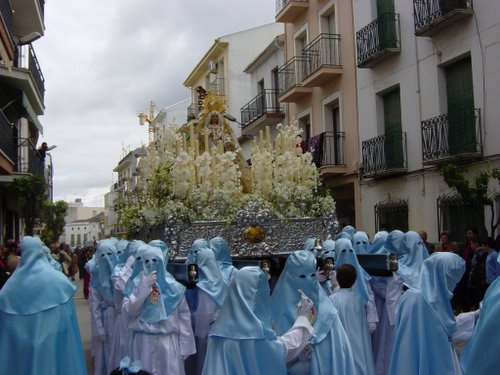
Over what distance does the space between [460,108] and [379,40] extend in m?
3.03

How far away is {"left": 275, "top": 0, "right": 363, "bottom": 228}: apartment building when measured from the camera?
16.7 meters

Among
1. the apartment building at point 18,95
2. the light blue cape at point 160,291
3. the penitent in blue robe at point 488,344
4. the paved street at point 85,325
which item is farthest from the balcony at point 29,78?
the penitent in blue robe at point 488,344

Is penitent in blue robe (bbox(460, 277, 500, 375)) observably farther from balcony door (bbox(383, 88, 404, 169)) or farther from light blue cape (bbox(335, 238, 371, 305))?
balcony door (bbox(383, 88, 404, 169))

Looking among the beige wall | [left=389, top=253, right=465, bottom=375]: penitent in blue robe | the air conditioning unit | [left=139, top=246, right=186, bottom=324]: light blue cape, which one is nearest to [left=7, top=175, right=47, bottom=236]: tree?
the beige wall

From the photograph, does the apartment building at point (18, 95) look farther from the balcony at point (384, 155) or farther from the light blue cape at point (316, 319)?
the light blue cape at point (316, 319)

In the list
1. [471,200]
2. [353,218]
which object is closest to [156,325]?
[471,200]

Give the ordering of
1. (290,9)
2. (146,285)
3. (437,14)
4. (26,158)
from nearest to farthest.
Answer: (146,285), (437,14), (26,158), (290,9)

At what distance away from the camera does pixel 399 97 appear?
1498 cm

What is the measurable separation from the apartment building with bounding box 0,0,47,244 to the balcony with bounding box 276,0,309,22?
22.8ft

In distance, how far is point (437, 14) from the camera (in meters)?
12.8

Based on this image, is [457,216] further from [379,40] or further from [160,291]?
[160,291]

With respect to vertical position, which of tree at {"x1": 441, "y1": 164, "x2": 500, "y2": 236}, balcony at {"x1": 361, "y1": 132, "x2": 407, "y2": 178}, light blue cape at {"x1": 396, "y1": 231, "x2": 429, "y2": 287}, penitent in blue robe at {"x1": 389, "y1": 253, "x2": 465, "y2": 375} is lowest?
penitent in blue robe at {"x1": 389, "y1": 253, "x2": 465, "y2": 375}

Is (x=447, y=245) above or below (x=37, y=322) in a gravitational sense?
above

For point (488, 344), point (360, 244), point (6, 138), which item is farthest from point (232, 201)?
point (6, 138)
